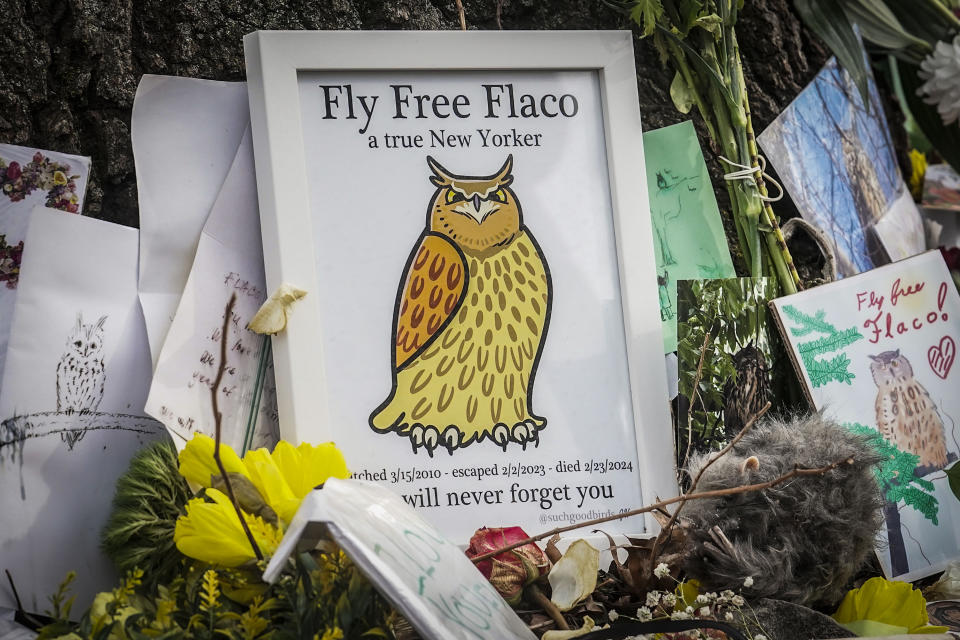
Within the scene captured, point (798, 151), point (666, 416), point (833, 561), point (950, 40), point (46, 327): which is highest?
point (950, 40)

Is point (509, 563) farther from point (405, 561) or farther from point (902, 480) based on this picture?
point (902, 480)

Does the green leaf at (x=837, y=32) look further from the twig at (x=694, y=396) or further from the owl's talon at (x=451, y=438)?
the owl's talon at (x=451, y=438)

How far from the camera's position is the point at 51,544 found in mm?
676

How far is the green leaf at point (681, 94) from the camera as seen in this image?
0.87 m

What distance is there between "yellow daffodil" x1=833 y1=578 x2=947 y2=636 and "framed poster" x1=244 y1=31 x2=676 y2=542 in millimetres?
170

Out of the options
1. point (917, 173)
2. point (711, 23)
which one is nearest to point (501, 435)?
point (711, 23)

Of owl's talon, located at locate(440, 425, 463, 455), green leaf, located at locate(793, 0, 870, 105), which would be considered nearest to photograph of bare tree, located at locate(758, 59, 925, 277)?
green leaf, located at locate(793, 0, 870, 105)

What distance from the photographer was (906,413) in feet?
2.82

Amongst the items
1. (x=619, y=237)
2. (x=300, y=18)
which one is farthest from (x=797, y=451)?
(x=300, y=18)

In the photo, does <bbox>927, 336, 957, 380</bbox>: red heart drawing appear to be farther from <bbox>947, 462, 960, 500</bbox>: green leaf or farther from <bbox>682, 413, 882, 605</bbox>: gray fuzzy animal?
<bbox>682, 413, 882, 605</bbox>: gray fuzzy animal

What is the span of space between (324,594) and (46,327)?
36 centimetres

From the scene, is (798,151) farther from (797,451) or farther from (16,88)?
(16,88)

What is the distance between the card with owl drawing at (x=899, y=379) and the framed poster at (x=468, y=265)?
0.55 feet

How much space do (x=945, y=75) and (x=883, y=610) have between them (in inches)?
26.3
